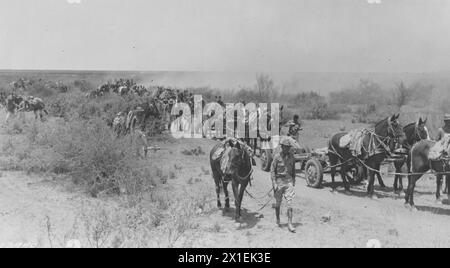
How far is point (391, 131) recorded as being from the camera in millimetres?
10930

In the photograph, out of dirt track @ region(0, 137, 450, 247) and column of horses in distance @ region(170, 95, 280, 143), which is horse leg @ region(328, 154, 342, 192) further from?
column of horses in distance @ region(170, 95, 280, 143)

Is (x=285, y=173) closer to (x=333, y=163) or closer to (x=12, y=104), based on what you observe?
(x=333, y=163)

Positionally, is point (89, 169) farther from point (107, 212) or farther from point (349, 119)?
point (349, 119)

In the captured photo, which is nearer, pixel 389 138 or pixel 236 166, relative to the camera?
pixel 236 166

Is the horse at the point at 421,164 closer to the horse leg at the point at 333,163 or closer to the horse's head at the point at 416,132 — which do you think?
the horse's head at the point at 416,132

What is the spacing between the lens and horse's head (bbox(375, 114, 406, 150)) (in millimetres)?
10906

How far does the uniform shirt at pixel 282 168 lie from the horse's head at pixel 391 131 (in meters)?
3.82

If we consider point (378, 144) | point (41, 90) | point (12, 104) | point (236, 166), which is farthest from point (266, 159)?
point (41, 90)

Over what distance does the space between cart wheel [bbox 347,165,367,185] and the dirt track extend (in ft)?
1.55

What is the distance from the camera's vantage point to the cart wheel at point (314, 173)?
12.3m

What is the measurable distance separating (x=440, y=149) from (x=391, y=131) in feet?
4.90

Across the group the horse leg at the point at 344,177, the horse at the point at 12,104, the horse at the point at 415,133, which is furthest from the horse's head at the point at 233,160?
the horse at the point at 12,104

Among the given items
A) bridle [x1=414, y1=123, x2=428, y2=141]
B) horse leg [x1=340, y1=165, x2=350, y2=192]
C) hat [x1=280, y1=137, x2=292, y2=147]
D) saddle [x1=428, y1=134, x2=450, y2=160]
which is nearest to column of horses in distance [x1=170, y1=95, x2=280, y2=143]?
horse leg [x1=340, y1=165, x2=350, y2=192]
